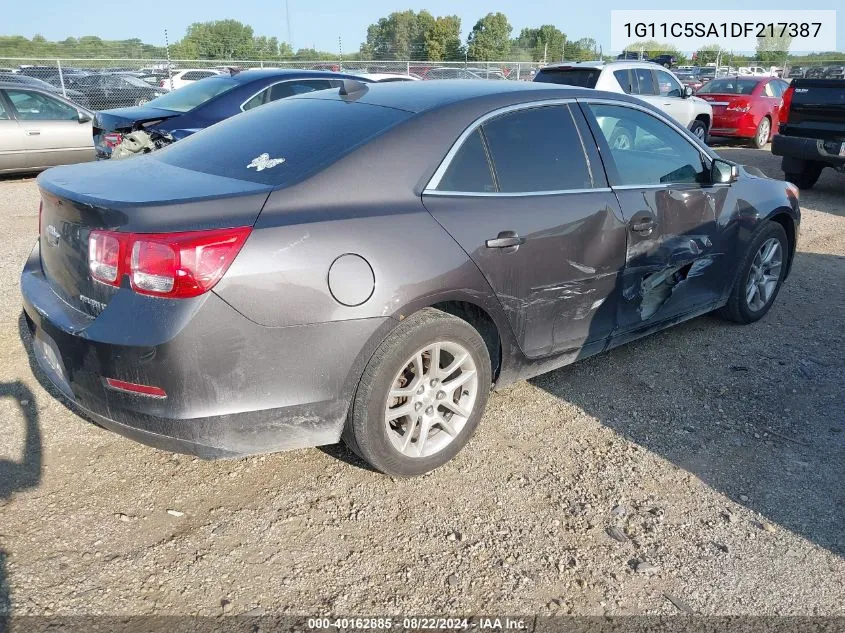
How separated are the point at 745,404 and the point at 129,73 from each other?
937 inches

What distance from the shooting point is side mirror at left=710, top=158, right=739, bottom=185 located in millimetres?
4277

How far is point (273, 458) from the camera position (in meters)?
3.26

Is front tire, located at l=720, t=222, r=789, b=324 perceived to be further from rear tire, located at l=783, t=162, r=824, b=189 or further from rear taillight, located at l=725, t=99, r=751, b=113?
rear taillight, located at l=725, t=99, r=751, b=113

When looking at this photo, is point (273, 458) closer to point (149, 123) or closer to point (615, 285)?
point (615, 285)

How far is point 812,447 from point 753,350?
122 cm

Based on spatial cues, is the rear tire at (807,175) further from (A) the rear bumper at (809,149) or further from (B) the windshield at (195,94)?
(B) the windshield at (195,94)

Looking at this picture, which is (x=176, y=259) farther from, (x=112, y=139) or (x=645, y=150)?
(x=112, y=139)

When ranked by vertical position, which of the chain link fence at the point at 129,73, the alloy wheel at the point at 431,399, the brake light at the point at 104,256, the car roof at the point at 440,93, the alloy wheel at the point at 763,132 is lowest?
the alloy wheel at the point at 431,399

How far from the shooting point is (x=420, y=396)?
305cm

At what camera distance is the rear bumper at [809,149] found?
8.91 metres

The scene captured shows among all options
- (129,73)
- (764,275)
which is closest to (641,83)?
(764,275)

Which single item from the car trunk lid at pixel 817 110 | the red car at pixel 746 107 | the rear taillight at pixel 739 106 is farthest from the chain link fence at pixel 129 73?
the car trunk lid at pixel 817 110

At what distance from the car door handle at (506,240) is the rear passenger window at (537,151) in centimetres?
23

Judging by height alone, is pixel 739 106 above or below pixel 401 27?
below
